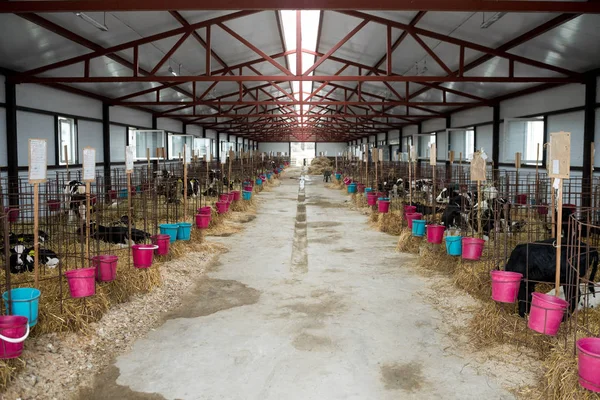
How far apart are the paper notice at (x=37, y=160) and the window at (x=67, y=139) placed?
10164 millimetres

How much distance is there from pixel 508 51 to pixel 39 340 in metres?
10.9

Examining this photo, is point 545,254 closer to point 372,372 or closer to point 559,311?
point 559,311

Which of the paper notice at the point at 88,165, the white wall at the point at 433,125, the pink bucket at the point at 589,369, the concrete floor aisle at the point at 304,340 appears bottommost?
the concrete floor aisle at the point at 304,340

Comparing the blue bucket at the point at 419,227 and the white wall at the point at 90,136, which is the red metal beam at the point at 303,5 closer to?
the blue bucket at the point at 419,227

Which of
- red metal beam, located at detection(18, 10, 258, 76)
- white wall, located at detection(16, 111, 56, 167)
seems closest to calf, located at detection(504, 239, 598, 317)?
red metal beam, located at detection(18, 10, 258, 76)

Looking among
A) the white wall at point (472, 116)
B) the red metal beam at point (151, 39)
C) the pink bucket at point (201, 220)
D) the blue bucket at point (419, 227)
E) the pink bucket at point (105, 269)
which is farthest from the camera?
the white wall at point (472, 116)

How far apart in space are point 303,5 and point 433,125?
69.3 ft

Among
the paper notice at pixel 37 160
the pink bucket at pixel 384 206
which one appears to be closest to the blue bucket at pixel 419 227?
the pink bucket at pixel 384 206

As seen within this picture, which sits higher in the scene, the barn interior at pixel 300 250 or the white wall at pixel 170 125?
the white wall at pixel 170 125

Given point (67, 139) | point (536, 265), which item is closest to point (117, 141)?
point (67, 139)

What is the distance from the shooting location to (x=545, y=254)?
5.32 metres

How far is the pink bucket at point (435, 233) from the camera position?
8422 millimetres

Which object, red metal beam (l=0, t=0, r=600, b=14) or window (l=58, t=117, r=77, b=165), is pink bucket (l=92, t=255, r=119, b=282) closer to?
red metal beam (l=0, t=0, r=600, b=14)

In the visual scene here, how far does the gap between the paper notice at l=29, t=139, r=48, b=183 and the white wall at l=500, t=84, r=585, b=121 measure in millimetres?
12092
